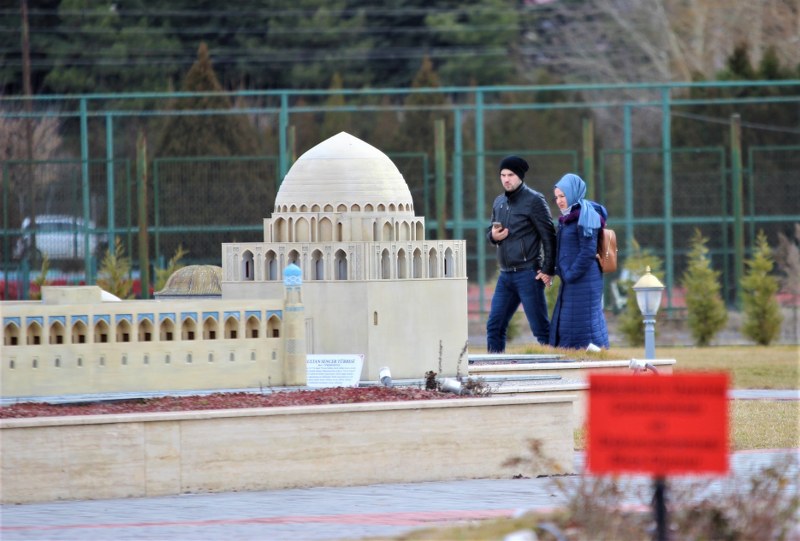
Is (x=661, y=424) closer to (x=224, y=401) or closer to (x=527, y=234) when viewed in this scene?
(x=224, y=401)

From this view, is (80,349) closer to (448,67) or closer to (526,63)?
(448,67)

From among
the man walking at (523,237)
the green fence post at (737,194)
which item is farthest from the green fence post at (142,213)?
the man walking at (523,237)

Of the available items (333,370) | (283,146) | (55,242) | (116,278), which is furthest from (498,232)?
(55,242)

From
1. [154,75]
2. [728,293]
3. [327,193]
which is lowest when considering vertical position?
[728,293]

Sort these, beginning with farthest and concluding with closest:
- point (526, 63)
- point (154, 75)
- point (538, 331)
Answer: point (526, 63), point (154, 75), point (538, 331)

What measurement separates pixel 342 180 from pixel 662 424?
759 cm

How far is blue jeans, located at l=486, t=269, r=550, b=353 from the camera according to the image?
628 inches

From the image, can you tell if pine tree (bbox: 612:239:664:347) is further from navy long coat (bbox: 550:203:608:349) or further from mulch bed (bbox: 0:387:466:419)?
mulch bed (bbox: 0:387:466:419)

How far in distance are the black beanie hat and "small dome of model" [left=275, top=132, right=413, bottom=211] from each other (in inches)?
76.9

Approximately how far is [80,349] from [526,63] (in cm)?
4557

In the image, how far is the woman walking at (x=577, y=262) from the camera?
15.9 m

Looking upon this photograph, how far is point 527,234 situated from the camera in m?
15.9

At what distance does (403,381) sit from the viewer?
42.8 ft

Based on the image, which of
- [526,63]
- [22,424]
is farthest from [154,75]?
[22,424]
